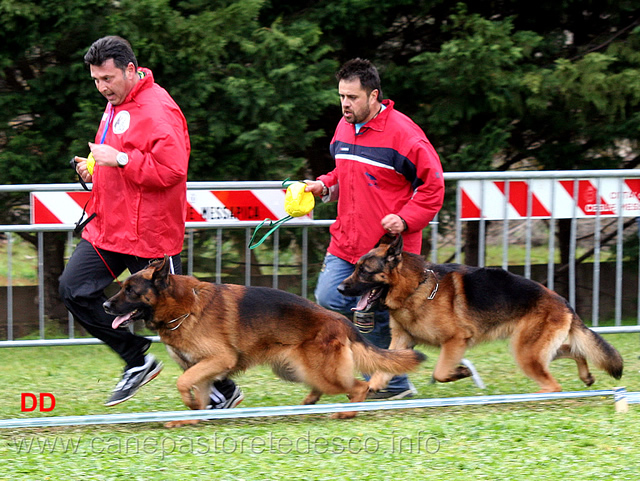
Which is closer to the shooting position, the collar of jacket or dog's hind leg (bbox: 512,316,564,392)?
the collar of jacket

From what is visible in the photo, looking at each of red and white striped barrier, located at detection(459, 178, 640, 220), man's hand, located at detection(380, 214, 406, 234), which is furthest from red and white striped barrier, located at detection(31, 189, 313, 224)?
man's hand, located at detection(380, 214, 406, 234)

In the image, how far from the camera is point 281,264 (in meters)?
8.70

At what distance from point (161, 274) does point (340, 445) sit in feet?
4.69

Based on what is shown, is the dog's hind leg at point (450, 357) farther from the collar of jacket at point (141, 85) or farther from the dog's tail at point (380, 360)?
the collar of jacket at point (141, 85)

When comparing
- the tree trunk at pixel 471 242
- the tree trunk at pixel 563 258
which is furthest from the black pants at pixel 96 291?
the tree trunk at pixel 563 258

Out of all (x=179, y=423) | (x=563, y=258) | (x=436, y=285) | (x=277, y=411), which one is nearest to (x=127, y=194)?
(x=179, y=423)

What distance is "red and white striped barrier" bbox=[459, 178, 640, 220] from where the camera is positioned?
7113mm

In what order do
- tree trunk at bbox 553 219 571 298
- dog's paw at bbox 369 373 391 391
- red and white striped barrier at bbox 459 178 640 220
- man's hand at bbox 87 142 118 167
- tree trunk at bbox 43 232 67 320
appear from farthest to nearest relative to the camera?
1. tree trunk at bbox 553 219 571 298
2. tree trunk at bbox 43 232 67 320
3. red and white striped barrier at bbox 459 178 640 220
4. dog's paw at bbox 369 373 391 391
5. man's hand at bbox 87 142 118 167

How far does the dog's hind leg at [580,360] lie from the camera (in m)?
5.55

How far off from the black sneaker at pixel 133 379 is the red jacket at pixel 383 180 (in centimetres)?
144

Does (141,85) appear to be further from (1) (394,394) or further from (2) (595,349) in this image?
(2) (595,349)

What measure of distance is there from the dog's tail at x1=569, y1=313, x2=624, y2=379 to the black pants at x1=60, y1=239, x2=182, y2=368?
2775mm

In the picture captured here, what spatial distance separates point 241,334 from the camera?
489 centimetres

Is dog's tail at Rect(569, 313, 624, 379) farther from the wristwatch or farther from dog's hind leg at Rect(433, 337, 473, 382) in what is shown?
the wristwatch
